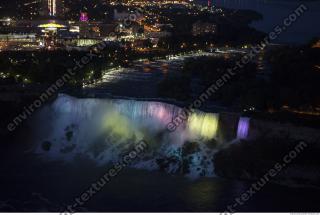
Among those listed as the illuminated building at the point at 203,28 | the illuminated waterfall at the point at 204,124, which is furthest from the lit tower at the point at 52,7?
the illuminated waterfall at the point at 204,124

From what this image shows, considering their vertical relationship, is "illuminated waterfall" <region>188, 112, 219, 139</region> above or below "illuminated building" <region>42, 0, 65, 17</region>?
below

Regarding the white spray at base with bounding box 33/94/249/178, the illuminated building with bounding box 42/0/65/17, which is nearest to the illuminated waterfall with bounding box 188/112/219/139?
the white spray at base with bounding box 33/94/249/178

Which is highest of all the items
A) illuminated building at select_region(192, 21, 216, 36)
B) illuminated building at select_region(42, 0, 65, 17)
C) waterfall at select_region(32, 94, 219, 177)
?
illuminated building at select_region(42, 0, 65, 17)

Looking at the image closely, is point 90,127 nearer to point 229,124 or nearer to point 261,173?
point 229,124

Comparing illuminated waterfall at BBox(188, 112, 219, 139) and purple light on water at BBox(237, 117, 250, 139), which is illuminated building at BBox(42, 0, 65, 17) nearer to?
illuminated waterfall at BBox(188, 112, 219, 139)

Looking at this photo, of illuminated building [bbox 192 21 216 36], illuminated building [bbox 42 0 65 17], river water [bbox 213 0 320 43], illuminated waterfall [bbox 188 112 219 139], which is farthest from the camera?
illuminated building [bbox 42 0 65 17]

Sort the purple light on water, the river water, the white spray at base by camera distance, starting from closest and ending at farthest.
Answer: the white spray at base, the purple light on water, the river water

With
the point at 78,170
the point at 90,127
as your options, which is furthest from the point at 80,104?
the point at 78,170

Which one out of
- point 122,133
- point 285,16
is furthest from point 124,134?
point 285,16

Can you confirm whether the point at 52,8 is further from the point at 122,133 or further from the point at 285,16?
the point at 122,133
